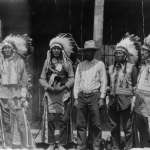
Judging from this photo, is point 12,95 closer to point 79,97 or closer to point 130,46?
point 79,97

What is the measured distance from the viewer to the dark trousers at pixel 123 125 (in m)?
7.16

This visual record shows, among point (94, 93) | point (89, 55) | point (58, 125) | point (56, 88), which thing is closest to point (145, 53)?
point (89, 55)

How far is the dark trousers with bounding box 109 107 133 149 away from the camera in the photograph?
23.5ft

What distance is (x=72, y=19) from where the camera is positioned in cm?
916

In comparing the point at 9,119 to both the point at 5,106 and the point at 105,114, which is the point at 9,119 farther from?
the point at 105,114

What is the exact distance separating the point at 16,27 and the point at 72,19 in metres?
1.17

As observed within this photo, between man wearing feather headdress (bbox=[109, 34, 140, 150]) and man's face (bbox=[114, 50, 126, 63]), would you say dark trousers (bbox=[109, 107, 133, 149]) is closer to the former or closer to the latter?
man wearing feather headdress (bbox=[109, 34, 140, 150])

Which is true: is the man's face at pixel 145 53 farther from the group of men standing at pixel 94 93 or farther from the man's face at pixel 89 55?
the man's face at pixel 89 55

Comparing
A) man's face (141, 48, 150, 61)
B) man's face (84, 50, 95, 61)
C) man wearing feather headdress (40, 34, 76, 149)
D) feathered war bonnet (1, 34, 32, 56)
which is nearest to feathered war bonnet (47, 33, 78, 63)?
man wearing feather headdress (40, 34, 76, 149)

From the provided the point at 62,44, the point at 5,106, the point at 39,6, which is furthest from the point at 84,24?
the point at 5,106

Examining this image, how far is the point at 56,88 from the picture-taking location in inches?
281

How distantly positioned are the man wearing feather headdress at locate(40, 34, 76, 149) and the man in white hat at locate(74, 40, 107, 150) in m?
0.19

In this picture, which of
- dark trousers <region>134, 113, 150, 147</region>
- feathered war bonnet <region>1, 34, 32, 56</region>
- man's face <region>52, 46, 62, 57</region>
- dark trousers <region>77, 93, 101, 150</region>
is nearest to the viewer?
dark trousers <region>77, 93, 101, 150</region>

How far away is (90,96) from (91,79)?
10.8 inches
